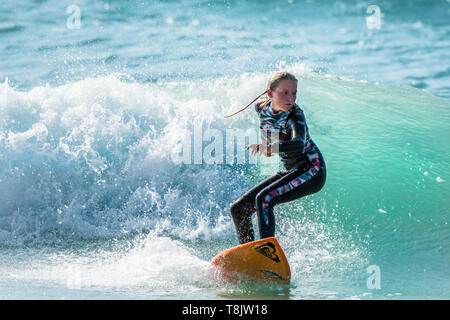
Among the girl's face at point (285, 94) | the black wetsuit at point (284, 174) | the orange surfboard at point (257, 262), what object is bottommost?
the orange surfboard at point (257, 262)

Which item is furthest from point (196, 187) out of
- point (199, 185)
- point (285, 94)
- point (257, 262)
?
point (285, 94)

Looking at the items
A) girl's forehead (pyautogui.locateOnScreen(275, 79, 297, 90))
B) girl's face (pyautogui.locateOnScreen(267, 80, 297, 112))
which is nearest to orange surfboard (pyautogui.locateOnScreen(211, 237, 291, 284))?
girl's face (pyautogui.locateOnScreen(267, 80, 297, 112))

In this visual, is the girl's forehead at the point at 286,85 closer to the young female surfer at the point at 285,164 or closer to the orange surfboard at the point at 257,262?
the young female surfer at the point at 285,164

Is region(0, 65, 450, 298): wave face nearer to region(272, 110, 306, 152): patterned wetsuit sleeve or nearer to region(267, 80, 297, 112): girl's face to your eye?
region(272, 110, 306, 152): patterned wetsuit sleeve

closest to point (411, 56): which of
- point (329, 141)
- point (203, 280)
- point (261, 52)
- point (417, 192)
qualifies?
point (261, 52)

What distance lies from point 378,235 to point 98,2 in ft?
45.8

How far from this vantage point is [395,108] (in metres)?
8.36

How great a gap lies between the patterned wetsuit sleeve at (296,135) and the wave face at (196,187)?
3.64 ft

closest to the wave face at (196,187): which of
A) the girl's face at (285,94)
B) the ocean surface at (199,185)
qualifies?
the ocean surface at (199,185)

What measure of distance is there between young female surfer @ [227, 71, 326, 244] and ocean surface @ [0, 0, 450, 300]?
22.6 inches

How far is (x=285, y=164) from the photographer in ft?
13.4

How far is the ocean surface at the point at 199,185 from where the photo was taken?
4340mm

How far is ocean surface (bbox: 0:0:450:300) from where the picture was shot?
4.34m

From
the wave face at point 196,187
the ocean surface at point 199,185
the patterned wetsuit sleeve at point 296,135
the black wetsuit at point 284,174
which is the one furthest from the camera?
the wave face at point 196,187
